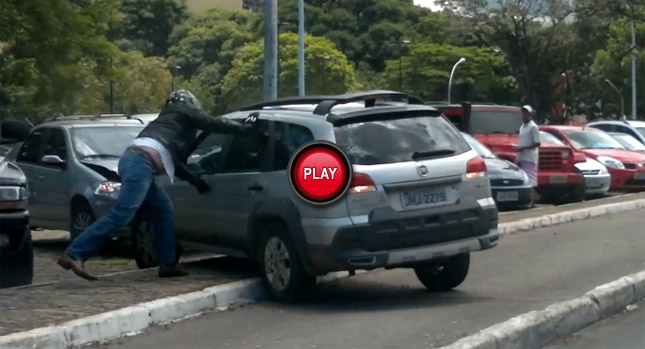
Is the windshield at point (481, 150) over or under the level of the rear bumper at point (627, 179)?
over

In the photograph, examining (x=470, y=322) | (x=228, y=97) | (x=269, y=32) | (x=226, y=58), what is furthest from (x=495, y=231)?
(x=226, y=58)

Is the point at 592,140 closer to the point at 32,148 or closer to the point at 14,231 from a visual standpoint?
the point at 32,148

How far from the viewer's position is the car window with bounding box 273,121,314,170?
9.42 metres

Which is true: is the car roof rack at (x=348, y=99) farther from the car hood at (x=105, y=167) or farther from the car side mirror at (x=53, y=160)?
the car side mirror at (x=53, y=160)

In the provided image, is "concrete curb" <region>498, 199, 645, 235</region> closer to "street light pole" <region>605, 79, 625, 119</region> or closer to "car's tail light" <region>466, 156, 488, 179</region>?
"car's tail light" <region>466, 156, 488, 179</region>

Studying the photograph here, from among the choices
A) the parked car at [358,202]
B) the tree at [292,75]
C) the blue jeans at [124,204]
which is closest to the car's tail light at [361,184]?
the parked car at [358,202]

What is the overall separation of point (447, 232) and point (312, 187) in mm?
1166

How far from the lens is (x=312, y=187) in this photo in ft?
29.9

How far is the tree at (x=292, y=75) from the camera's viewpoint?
48.2 metres

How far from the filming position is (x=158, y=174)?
32.3 feet

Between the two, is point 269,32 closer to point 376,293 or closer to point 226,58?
point 376,293

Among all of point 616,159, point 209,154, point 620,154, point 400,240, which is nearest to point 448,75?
point 620,154

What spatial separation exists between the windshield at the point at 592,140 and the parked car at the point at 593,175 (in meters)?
2.04

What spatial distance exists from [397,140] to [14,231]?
135 inches
